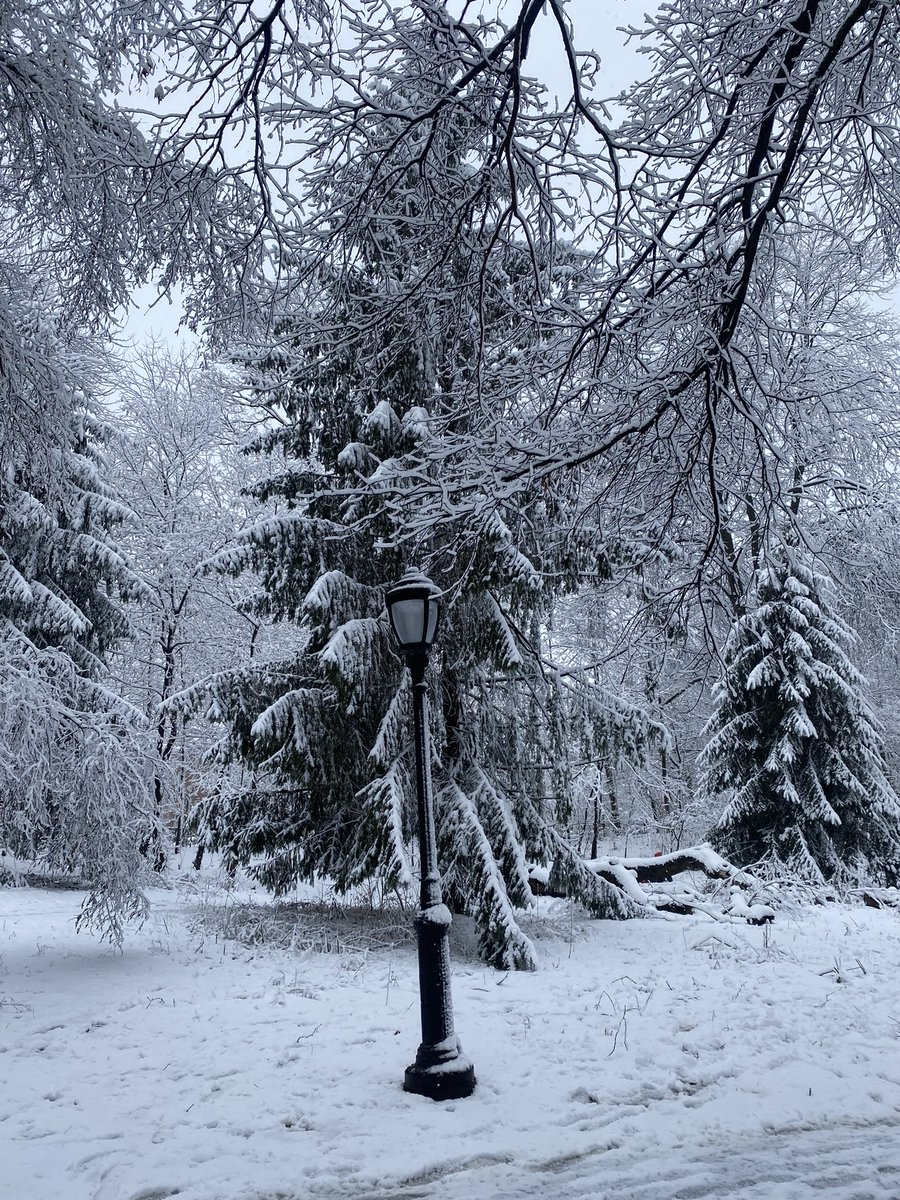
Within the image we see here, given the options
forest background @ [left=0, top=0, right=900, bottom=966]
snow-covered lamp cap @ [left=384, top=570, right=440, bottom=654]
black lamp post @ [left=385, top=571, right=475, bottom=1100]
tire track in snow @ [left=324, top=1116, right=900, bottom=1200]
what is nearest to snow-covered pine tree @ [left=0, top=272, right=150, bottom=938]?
forest background @ [left=0, top=0, right=900, bottom=966]

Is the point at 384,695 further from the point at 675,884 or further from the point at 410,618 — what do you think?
the point at 675,884

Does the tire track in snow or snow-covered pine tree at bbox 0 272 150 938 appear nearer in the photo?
Answer: the tire track in snow

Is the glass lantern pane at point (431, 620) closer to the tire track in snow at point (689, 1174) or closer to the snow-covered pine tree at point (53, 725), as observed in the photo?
the snow-covered pine tree at point (53, 725)

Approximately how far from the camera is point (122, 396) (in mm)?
21828

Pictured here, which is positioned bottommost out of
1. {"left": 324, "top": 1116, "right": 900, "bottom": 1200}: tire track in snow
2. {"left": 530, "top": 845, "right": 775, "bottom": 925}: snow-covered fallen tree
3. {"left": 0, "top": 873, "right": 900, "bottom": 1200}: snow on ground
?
{"left": 324, "top": 1116, "right": 900, "bottom": 1200}: tire track in snow

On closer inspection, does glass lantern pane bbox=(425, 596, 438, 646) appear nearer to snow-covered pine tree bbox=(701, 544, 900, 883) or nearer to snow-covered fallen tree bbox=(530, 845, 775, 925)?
snow-covered fallen tree bbox=(530, 845, 775, 925)

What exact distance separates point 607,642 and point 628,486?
1427 cm

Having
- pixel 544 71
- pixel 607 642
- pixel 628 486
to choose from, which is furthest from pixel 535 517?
pixel 607 642

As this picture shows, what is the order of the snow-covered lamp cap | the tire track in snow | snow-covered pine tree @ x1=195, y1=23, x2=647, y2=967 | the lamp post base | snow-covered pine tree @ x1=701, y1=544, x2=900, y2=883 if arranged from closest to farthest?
the tire track in snow, the lamp post base, the snow-covered lamp cap, snow-covered pine tree @ x1=195, y1=23, x2=647, y2=967, snow-covered pine tree @ x1=701, y1=544, x2=900, y2=883

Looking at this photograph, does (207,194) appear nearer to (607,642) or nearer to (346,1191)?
(346,1191)

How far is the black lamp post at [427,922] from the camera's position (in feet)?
16.3

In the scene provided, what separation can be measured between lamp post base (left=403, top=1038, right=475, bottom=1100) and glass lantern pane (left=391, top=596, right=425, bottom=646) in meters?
2.52

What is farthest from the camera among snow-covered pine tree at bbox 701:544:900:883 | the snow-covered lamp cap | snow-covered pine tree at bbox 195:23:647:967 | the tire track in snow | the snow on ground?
snow-covered pine tree at bbox 701:544:900:883

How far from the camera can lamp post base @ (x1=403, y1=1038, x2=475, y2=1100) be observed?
493 cm
